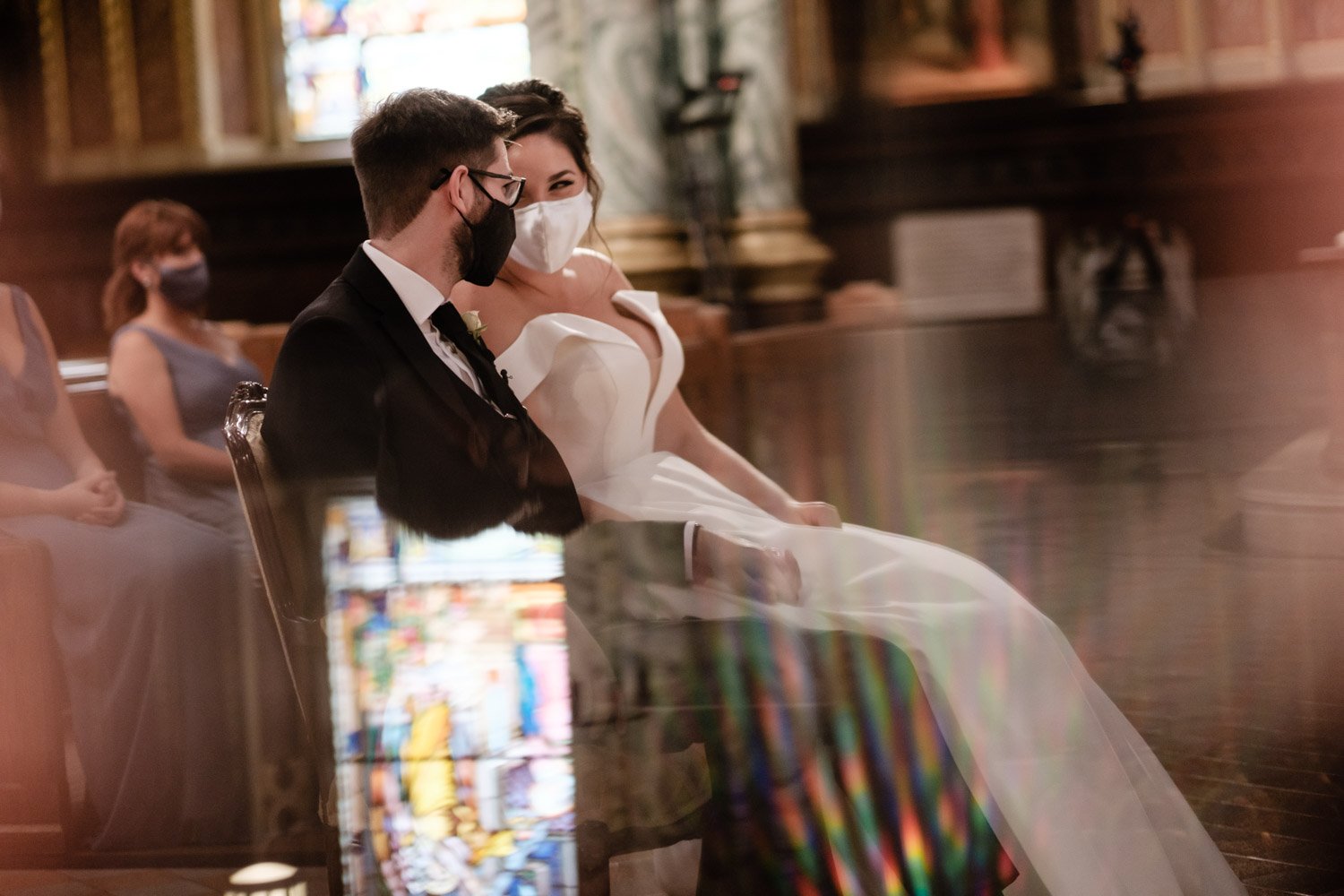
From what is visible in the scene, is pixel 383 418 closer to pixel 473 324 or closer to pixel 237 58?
pixel 473 324

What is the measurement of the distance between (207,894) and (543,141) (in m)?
1.27

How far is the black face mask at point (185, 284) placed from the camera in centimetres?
283

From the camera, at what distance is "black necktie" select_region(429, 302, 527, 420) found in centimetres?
165

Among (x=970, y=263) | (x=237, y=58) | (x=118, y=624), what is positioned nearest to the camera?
(x=118, y=624)

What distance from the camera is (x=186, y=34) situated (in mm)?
7203

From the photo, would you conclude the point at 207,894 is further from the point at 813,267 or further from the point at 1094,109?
the point at 1094,109

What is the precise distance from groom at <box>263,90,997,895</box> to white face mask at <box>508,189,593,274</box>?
18 cm

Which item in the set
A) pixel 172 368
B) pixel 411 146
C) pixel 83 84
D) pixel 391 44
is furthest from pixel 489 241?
pixel 83 84

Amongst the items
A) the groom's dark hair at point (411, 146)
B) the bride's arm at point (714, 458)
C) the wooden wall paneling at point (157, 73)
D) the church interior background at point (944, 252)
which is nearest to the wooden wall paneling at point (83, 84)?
the church interior background at point (944, 252)

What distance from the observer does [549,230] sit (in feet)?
6.11

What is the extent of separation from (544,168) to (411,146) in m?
0.32

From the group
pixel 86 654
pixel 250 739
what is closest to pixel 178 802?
pixel 250 739

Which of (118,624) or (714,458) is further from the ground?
(714,458)

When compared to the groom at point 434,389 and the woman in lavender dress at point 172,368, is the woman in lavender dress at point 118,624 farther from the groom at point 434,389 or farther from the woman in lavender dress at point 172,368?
the groom at point 434,389
